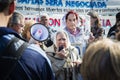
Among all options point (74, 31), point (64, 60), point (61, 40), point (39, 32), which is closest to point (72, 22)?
point (74, 31)

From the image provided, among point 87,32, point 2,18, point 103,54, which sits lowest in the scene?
point 87,32

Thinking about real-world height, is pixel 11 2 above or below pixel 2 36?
above

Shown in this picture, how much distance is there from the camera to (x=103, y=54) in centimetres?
169

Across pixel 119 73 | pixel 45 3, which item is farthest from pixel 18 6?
pixel 119 73

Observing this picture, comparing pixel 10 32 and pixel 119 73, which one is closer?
pixel 119 73

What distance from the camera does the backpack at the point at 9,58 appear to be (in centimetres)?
197

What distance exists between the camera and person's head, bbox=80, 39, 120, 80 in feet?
5.43

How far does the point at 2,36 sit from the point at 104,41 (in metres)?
0.63

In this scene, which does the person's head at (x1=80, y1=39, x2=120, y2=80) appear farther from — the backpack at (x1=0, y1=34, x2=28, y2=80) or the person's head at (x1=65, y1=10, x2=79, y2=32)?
the person's head at (x1=65, y1=10, x2=79, y2=32)

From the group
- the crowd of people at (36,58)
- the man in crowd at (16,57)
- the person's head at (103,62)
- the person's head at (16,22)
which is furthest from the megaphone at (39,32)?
the person's head at (103,62)

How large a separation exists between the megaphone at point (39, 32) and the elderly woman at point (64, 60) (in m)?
0.43

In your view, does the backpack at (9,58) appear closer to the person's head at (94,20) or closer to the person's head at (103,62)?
the person's head at (103,62)

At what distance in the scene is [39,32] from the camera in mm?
4250

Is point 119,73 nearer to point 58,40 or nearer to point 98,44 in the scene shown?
point 98,44
